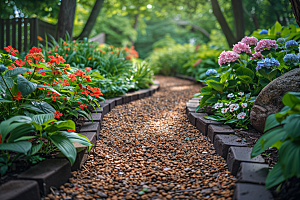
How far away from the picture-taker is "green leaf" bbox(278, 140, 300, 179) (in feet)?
3.46

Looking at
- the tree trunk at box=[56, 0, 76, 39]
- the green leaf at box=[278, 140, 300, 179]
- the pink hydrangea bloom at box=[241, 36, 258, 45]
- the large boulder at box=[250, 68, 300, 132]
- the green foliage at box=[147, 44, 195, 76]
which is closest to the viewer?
the green leaf at box=[278, 140, 300, 179]

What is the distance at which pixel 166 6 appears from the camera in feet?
24.5

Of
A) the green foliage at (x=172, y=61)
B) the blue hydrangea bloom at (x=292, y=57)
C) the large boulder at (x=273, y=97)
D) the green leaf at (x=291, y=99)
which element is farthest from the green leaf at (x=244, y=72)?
the green foliage at (x=172, y=61)

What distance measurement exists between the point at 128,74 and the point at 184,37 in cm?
1522

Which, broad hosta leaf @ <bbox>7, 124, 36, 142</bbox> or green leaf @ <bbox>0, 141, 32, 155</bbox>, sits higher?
broad hosta leaf @ <bbox>7, 124, 36, 142</bbox>

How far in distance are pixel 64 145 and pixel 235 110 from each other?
5.21 ft

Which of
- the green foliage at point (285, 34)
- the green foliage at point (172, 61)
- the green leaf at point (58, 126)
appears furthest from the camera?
the green foliage at point (172, 61)

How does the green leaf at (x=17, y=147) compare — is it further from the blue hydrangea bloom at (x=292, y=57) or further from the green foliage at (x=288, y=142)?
the blue hydrangea bloom at (x=292, y=57)

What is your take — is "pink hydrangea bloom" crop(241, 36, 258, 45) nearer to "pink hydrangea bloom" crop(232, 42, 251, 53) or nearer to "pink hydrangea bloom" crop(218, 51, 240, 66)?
"pink hydrangea bloom" crop(232, 42, 251, 53)

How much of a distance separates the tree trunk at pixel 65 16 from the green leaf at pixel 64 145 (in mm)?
3591

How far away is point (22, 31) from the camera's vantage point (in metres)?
5.29

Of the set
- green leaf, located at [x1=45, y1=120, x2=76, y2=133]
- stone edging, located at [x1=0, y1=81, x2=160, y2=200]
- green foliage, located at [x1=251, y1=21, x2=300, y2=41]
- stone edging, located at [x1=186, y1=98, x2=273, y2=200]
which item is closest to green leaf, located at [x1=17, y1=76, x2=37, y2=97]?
green leaf, located at [x1=45, y1=120, x2=76, y2=133]

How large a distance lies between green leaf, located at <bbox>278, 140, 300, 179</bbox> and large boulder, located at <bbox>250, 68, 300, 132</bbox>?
0.78 meters

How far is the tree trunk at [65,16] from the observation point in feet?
14.3
